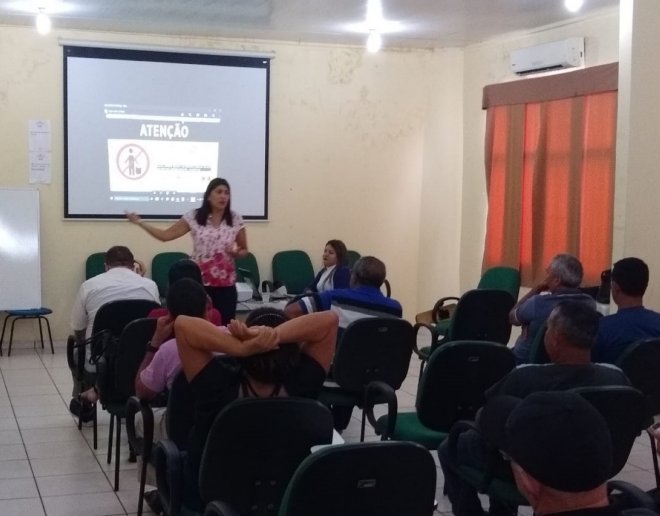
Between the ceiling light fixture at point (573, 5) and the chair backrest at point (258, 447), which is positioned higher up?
the ceiling light fixture at point (573, 5)

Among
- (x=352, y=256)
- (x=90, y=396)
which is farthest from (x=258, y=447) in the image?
(x=352, y=256)

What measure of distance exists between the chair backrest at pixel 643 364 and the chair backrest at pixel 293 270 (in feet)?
17.1

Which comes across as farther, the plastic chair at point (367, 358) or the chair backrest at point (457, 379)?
the plastic chair at point (367, 358)

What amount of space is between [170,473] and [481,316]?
122 inches

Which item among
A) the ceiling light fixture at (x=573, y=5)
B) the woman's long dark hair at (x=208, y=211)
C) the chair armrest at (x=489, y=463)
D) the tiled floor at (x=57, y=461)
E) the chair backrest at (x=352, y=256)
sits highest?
the ceiling light fixture at (x=573, y=5)

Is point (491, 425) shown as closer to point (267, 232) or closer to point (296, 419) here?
point (296, 419)

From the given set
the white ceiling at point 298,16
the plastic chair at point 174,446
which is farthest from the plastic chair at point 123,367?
the white ceiling at point 298,16

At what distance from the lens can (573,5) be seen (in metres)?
7.16

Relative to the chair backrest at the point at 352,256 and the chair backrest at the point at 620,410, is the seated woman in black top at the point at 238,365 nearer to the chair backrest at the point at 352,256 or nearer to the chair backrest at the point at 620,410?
the chair backrest at the point at 620,410

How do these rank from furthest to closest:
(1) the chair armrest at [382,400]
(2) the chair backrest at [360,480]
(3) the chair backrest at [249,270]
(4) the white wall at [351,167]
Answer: (3) the chair backrest at [249,270]
(4) the white wall at [351,167]
(1) the chair armrest at [382,400]
(2) the chair backrest at [360,480]

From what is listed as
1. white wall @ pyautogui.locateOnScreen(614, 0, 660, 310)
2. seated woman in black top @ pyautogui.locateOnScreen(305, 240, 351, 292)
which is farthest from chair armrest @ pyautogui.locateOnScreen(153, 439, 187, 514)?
white wall @ pyautogui.locateOnScreen(614, 0, 660, 310)

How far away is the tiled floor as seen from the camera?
4348 mm

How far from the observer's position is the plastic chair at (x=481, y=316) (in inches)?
228

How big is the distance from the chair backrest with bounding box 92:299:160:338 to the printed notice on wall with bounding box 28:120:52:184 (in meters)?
3.72
